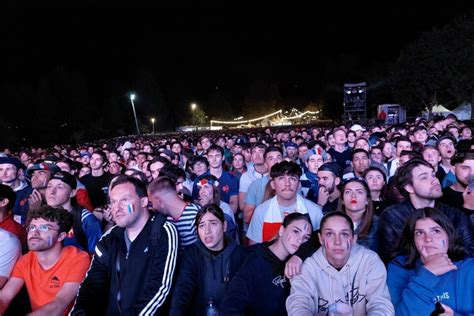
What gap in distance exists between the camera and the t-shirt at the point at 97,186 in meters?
8.45

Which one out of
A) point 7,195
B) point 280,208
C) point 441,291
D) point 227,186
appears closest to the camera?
point 441,291

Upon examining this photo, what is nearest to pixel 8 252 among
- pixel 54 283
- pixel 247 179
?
pixel 54 283

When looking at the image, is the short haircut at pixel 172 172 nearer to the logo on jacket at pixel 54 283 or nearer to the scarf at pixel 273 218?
the scarf at pixel 273 218

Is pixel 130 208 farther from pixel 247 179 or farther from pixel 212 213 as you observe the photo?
pixel 247 179

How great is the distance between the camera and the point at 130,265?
3807mm

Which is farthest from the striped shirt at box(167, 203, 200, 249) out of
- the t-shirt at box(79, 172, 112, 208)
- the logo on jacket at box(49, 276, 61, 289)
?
the t-shirt at box(79, 172, 112, 208)

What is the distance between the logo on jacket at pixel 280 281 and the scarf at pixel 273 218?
1437 millimetres

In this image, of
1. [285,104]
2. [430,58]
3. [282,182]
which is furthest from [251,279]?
[285,104]

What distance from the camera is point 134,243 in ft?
12.7

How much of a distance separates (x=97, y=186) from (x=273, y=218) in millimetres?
4526

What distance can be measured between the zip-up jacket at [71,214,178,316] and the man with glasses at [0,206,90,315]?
266 millimetres

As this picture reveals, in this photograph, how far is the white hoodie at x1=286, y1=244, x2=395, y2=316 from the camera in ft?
11.1

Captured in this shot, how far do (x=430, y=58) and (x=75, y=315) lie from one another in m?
43.7

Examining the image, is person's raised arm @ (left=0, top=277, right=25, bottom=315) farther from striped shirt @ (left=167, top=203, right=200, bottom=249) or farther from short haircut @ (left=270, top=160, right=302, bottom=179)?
short haircut @ (left=270, top=160, right=302, bottom=179)
